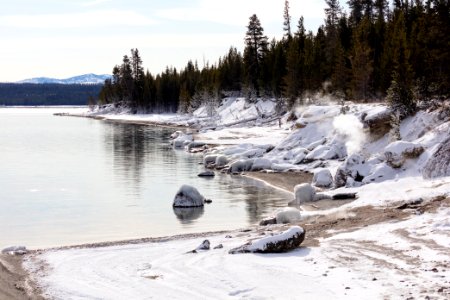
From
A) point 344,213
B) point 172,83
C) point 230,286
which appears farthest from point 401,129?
point 172,83

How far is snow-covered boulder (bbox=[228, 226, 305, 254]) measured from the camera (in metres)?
15.3

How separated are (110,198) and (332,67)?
44.3m

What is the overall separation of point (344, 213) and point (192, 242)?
6495 mm

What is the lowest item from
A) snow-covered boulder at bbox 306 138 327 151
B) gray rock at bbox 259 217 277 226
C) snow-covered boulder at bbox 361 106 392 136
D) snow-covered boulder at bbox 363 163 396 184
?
gray rock at bbox 259 217 277 226

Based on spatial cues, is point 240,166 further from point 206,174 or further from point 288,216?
point 288,216

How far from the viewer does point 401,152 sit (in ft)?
92.7

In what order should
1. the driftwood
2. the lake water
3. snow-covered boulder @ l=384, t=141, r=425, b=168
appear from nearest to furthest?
the lake water → the driftwood → snow-covered boulder @ l=384, t=141, r=425, b=168

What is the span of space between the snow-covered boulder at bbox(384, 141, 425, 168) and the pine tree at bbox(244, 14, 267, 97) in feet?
211

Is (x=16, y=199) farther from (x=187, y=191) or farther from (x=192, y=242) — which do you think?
(x=192, y=242)

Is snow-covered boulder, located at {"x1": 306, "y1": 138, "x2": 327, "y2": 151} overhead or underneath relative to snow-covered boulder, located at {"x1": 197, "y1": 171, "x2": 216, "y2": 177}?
overhead

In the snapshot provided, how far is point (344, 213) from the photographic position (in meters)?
21.5

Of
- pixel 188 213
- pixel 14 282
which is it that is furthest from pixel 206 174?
pixel 14 282

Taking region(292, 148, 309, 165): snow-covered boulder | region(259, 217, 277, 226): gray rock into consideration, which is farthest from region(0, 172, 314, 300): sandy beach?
region(292, 148, 309, 165): snow-covered boulder

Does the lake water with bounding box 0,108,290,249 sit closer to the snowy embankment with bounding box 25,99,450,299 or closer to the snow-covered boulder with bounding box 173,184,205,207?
the snow-covered boulder with bounding box 173,184,205,207
